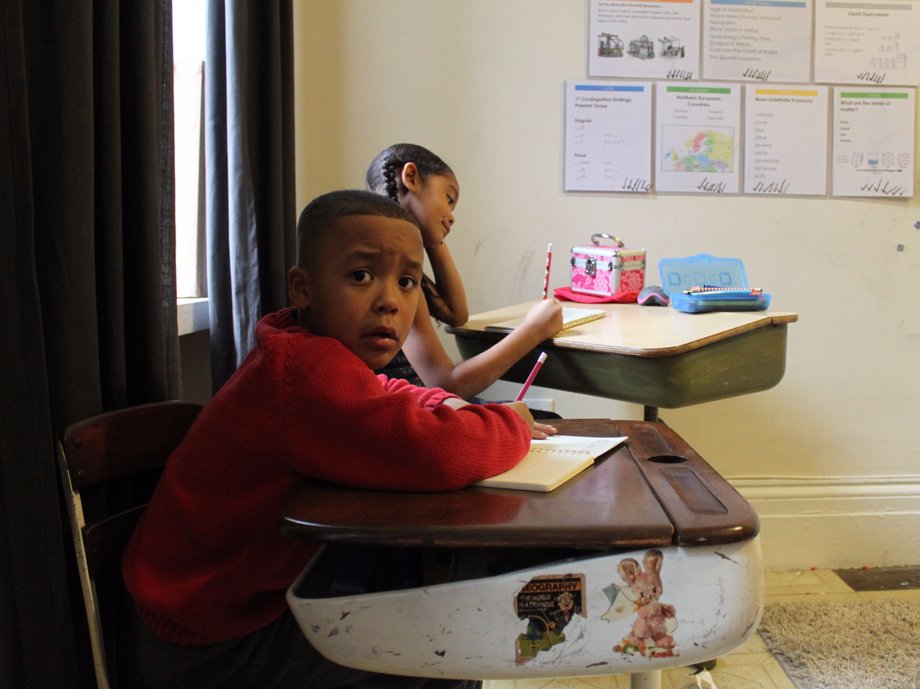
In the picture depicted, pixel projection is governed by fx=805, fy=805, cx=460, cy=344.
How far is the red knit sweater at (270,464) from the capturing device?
0.87 m

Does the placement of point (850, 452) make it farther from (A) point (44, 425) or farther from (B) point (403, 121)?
(A) point (44, 425)

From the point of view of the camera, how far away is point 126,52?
117 centimetres

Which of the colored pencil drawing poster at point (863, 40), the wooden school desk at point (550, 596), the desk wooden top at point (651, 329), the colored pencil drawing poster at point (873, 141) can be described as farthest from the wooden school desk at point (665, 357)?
the colored pencil drawing poster at point (863, 40)

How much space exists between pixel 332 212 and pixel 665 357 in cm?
65

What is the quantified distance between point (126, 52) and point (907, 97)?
92.3 inches

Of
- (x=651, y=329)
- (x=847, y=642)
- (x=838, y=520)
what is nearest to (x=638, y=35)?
(x=651, y=329)

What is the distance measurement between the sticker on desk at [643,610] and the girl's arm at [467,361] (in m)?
0.78

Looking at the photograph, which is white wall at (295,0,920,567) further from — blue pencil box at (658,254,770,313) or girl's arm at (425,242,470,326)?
girl's arm at (425,242,470,326)

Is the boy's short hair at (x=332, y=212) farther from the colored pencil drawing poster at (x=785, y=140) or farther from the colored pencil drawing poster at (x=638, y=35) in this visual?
the colored pencil drawing poster at (x=785, y=140)

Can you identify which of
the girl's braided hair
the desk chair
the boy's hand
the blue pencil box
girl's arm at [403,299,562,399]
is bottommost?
the desk chair

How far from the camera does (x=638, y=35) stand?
8.01ft

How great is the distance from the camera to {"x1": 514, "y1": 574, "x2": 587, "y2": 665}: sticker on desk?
768mm

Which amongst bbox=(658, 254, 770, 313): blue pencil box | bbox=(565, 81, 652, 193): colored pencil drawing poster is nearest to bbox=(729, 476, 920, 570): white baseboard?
bbox=(658, 254, 770, 313): blue pencil box

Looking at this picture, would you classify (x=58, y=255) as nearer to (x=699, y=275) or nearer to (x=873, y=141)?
(x=699, y=275)
